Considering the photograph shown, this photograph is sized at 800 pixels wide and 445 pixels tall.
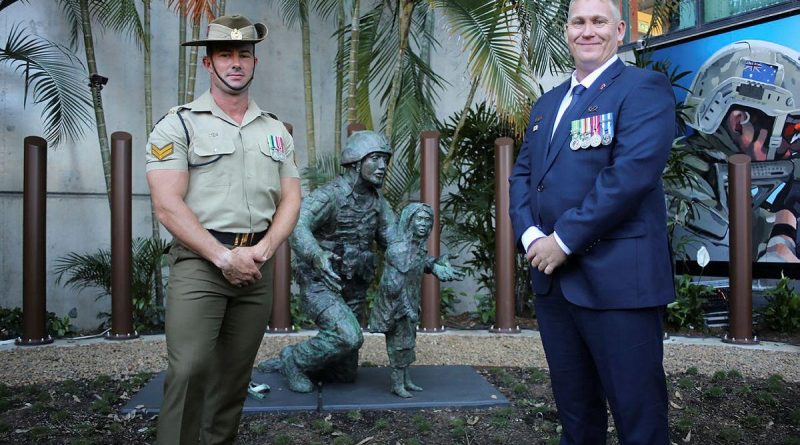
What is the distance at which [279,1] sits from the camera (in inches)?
325

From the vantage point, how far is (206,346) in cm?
228

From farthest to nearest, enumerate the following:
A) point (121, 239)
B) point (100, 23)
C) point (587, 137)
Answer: point (100, 23), point (121, 239), point (587, 137)

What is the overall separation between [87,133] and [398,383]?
552 cm

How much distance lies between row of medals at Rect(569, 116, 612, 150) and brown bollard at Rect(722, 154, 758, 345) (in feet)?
15.0

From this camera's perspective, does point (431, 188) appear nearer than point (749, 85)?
Yes

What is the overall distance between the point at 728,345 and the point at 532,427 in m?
3.12

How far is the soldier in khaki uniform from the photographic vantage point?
7.36 feet

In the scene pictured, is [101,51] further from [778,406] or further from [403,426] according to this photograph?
[778,406]

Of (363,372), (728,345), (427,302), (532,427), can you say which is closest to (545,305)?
(532,427)

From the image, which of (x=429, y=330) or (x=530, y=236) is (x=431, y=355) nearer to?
(x=429, y=330)

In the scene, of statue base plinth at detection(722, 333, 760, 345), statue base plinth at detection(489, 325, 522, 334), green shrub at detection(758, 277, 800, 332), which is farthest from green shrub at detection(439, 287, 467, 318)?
green shrub at detection(758, 277, 800, 332)

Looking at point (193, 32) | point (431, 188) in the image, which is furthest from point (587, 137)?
point (193, 32)

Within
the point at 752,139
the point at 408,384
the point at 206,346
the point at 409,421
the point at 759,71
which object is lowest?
the point at 409,421

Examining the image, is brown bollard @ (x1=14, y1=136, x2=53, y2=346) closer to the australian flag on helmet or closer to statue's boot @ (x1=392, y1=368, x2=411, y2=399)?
statue's boot @ (x1=392, y1=368, x2=411, y2=399)
